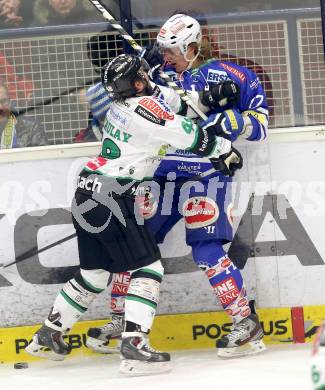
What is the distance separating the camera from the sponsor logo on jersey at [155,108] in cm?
541

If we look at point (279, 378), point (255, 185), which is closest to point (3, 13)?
point (255, 185)

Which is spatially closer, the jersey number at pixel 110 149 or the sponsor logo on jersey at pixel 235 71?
the jersey number at pixel 110 149

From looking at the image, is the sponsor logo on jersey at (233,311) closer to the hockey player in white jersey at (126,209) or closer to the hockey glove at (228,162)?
the hockey player in white jersey at (126,209)

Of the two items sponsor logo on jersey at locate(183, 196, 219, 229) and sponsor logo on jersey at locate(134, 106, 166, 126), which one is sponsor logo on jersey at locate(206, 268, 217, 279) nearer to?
sponsor logo on jersey at locate(183, 196, 219, 229)

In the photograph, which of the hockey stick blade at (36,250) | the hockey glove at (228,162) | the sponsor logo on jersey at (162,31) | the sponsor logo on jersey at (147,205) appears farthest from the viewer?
the hockey stick blade at (36,250)

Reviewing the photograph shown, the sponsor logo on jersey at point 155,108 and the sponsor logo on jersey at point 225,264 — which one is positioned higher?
the sponsor logo on jersey at point 155,108

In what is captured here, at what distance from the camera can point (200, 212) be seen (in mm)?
5793

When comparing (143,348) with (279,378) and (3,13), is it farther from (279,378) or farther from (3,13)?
(3,13)

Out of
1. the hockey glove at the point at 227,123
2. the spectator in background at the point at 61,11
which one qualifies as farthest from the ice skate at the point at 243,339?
the spectator in background at the point at 61,11

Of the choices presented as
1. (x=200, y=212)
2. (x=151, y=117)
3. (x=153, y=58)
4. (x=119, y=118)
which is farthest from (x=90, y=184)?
(x=153, y=58)

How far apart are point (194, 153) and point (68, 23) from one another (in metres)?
1.06

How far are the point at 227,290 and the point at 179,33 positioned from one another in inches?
49.1

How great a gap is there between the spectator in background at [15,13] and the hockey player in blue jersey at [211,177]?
50 cm

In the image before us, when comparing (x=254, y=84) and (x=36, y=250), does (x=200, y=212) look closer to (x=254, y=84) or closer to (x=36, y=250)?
(x=254, y=84)
